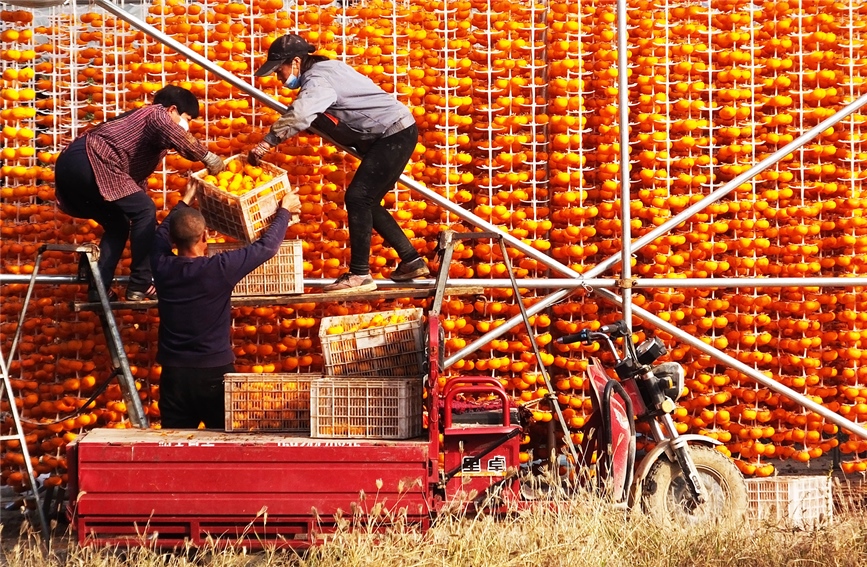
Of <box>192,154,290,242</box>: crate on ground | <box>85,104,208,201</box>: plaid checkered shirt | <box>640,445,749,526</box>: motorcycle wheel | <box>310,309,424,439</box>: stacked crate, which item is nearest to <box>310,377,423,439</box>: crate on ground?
<box>310,309,424,439</box>: stacked crate

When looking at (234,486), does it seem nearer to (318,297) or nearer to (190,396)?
(190,396)

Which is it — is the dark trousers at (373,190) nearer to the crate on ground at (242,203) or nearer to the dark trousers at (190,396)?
the crate on ground at (242,203)

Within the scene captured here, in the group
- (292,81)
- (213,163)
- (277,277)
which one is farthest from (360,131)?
(277,277)

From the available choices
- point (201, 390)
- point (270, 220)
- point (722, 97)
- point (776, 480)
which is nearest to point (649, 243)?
point (722, 97)

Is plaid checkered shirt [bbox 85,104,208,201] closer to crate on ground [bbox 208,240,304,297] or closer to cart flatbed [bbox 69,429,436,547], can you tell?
crate on ground [bbox 208,240,304,297]

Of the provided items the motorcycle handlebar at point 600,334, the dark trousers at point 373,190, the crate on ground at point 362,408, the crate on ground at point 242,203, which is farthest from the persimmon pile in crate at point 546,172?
the crate on ground at point 362,408

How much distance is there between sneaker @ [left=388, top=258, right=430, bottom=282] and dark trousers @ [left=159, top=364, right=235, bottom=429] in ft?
4.46

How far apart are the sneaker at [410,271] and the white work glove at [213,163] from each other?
138 cm

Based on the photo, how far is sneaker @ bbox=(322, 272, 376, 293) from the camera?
25.1 ft

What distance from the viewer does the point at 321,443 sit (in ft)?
21.0

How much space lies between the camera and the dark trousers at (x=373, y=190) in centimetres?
764

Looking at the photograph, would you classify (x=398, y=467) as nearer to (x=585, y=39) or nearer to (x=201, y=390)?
(x=201, y=390)

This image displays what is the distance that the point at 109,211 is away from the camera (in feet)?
25.8

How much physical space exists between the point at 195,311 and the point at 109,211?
131 cm
